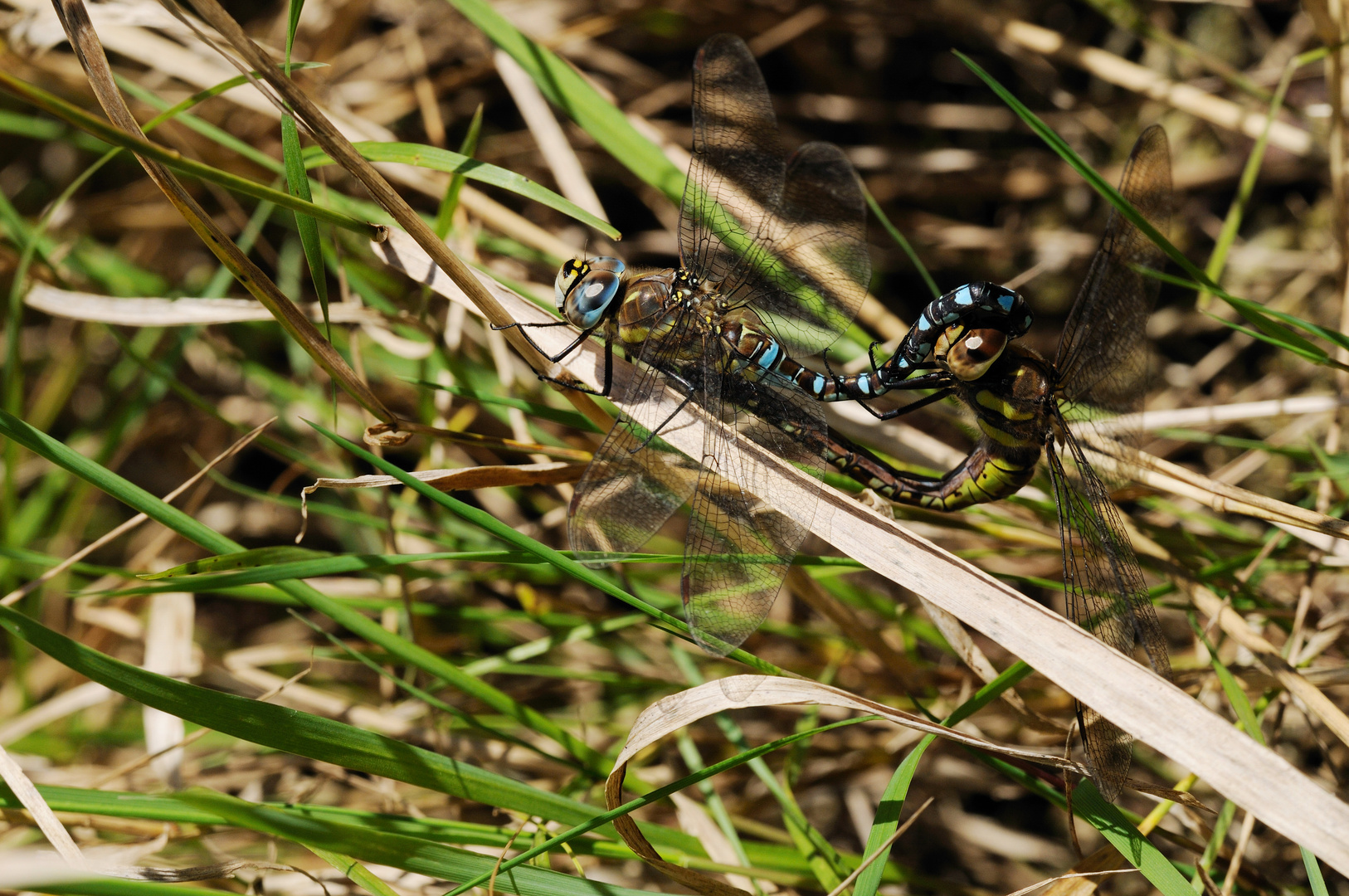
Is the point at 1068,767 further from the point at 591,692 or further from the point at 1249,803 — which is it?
the point at 591,692

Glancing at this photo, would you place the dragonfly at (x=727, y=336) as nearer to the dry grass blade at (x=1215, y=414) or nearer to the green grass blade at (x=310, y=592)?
the green grass blade at (x=310, y=592)

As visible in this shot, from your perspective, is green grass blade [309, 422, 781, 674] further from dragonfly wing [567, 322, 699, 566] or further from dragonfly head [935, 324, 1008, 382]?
dragonfly head [935, 324, 1008, 382]

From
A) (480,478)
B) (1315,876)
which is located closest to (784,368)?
(480,478)

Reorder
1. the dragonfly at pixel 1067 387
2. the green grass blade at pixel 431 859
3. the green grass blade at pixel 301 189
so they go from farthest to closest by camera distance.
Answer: the dragonfly at pixel 1067 387 < the green grass blade at pixel 301 189 < the green grass blade at pixel 431 859

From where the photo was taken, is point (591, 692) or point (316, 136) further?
point (591, 692)

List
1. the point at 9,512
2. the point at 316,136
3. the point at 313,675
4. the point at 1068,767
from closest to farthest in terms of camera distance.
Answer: the point at 316,136, the point at 1068,767, the point at 9,512, the point at 313,675

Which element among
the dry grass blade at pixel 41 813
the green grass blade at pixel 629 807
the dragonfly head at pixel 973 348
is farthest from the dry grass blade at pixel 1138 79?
the dry grass blade at pixel 41 813

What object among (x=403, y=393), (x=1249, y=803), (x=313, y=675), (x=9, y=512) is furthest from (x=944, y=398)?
(x=9, y=512)
